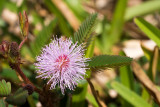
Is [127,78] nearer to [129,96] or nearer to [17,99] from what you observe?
[129,96]

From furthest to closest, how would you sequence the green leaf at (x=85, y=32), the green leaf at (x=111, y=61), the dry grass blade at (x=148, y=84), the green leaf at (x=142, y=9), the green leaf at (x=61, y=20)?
the green leaf at (x=142, y=9) < the green leaf at (x=61, y=20) < the dry grass blade at (x=148, y=84) < the green leaf at (x=85, y=32) < the green leaf at (x=111, y=61)

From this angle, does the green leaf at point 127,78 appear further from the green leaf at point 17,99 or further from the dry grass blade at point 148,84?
the green leaf at point 17,99

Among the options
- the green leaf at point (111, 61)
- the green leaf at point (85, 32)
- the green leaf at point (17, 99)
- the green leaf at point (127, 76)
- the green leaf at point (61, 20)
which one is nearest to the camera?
the green leaf at point (17, 99)

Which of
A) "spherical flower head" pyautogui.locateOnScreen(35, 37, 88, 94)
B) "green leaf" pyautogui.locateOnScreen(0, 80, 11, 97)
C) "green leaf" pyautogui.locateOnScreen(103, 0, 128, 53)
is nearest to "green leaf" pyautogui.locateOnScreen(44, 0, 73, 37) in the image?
"green leaf" pyautogui.locateOnScreen(103, 0, 128, 53)

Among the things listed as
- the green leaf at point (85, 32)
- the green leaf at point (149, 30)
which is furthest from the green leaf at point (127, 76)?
the green leaf at point (85, 32)

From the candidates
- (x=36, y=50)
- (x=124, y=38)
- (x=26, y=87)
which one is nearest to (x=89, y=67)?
(x=26, y=87)

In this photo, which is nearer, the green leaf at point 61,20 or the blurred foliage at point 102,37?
the blurred foliage at point 102,37

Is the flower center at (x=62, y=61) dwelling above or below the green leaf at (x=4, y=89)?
above

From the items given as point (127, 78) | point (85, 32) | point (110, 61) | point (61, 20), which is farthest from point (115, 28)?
point (110, 61)
